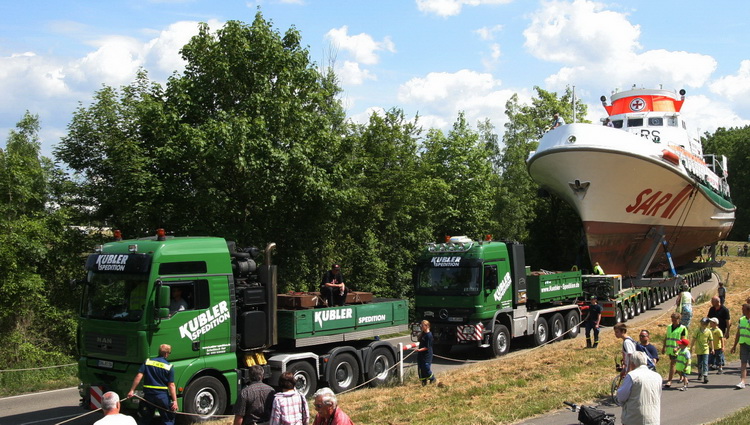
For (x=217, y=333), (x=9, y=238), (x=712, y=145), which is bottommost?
(x=217, y=333)

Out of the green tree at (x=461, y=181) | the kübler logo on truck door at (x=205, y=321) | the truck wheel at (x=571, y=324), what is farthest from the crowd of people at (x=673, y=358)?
the green tree at (x=461, y=181)

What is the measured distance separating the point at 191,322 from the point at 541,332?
1111cm

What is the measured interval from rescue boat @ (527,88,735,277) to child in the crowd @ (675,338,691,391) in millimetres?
13492

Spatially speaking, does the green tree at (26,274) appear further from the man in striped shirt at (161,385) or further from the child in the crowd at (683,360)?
the child in the crowd at (683,360)

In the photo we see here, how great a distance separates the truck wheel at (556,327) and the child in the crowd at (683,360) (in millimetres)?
6499

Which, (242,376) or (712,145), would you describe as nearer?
(242,376)

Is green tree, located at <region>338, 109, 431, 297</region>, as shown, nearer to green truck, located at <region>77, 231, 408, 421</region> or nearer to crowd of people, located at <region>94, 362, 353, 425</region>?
green truck, located at <region>77, 231, 408, 421</region>

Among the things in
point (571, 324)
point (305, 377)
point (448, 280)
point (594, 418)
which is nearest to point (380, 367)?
point (305, 377)

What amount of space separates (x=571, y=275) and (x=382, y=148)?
27.6 feet

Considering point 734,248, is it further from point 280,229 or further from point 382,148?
point 280,229

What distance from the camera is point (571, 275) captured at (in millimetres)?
19469

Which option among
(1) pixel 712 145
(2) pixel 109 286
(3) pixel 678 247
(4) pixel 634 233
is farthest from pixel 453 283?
(1) pixel 712 145

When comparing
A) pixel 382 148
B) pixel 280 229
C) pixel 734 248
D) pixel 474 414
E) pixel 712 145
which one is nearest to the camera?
pixel 474 414

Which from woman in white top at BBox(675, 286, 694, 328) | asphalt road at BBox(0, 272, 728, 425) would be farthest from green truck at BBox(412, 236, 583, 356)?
woman in white top at BBox(675, 286, 694, 328)
